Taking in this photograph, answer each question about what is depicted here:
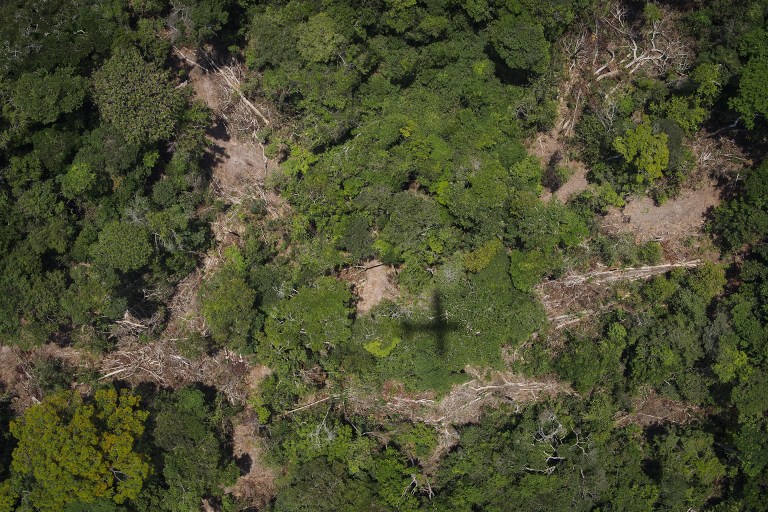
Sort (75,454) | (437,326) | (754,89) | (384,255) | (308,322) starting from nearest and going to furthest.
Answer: (75,454), (754,89), (308,322), (437,326), (384,255)

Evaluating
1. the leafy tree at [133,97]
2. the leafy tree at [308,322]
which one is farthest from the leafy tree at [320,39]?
the leafy tree at [308,322]

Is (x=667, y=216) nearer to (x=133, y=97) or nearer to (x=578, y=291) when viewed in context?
(x=578, y=291)

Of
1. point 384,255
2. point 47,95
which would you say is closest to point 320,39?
point 384,255

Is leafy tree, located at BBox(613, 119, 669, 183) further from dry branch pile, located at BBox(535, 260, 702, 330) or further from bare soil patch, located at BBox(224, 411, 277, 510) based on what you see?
bare soil patch, located at BBox(224, 411, 277, 510)

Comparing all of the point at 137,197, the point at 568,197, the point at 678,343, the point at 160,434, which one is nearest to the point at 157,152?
the point at 137,197

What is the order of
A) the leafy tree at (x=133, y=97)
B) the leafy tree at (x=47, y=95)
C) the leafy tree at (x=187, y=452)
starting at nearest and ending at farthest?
the leafy tree at (x=47, y=95), the leafy tree at (x=133, y=97), the leafy tree at (x=187, y=452)

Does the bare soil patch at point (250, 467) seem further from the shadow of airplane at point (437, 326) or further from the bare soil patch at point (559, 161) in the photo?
the bare soil patch at point (559, 161)
